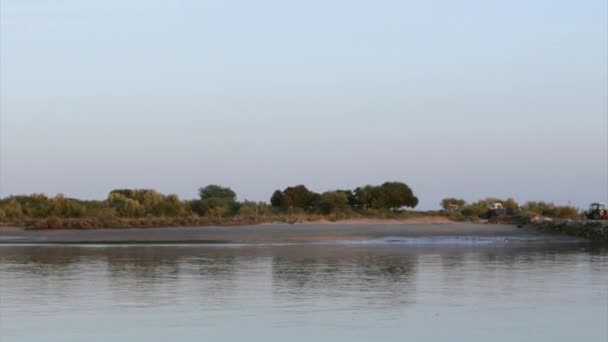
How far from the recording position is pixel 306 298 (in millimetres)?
17062

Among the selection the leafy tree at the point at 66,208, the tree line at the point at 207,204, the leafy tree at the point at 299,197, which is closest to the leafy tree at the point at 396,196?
the tree line at the point at 207,204

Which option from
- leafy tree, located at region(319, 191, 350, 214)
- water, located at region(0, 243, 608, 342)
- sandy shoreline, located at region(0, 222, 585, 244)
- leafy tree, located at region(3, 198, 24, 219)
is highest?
leafy tree, located at region(319, 191, 350, 214)

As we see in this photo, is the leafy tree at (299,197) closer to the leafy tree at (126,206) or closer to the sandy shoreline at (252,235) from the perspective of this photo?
the leafy tree at (126,206)

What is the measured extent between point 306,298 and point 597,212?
51878 mm

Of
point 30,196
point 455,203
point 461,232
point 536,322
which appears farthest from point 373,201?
point 536,322

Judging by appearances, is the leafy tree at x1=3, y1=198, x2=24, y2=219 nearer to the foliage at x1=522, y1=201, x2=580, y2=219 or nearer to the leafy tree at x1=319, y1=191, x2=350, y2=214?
the leafy tree at x1=319, y1=191, x2=350, y2=214

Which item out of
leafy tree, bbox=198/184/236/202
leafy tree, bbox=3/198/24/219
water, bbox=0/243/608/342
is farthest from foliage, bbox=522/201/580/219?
water, bbox=0/243/608/342

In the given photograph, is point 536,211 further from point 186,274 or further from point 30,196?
point 186,274

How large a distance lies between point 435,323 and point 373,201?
73430 millimetres

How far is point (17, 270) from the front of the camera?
23875 millimetres

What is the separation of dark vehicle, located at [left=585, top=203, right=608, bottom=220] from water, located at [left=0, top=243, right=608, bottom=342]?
35098 millimetres

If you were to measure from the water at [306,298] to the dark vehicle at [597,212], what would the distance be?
115ft

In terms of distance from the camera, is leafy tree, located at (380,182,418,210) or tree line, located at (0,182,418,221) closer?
tree line, located at (0,182,418,221)

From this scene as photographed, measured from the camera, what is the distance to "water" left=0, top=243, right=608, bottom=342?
13.1 metres
